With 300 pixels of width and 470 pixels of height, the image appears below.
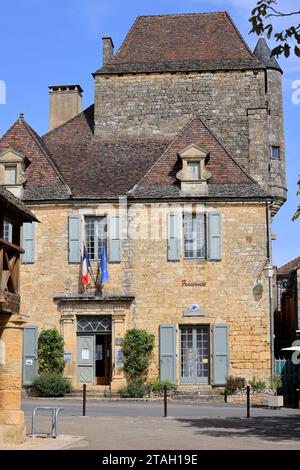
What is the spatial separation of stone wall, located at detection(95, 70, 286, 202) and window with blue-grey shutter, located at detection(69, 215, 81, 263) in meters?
5.00

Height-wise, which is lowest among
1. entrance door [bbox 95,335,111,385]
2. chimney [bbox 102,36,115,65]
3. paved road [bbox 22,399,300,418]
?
paved road [bbox 22,399,300,418]

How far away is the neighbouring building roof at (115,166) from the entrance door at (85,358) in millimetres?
4772

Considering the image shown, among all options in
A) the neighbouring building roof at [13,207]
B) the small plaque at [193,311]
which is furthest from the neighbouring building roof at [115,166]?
the neighbouring building roof at [13,207]

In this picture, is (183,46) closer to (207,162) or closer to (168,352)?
(207,162)

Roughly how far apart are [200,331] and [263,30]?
15257 mm

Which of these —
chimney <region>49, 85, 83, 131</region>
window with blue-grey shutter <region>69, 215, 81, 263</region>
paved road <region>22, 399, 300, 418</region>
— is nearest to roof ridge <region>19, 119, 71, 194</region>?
window with blue-grey shutter <region>69, 215, 81, 263</region>

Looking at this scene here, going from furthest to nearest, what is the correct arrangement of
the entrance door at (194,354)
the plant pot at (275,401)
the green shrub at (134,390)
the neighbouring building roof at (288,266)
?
the neighbouring building roof at (288,266), the entrance door at (194,354), the green shrub at (134,390), the plant pot at (275,401)

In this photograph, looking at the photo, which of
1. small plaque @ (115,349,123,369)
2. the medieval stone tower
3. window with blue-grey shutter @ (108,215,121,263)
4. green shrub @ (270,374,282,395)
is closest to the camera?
green shrub @ (270,374,282,395)

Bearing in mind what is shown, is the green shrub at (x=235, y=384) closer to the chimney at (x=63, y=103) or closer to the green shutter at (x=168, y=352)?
the green shutter at (x=168, y=352)

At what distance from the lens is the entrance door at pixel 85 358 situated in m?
26.3

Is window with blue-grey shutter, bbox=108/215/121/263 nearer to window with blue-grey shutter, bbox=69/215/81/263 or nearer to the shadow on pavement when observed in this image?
window with blue-grey shutter, bbox=69/215/81/263

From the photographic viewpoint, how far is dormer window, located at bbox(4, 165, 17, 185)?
27.3 meters

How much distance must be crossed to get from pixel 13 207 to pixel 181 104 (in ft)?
59.0
